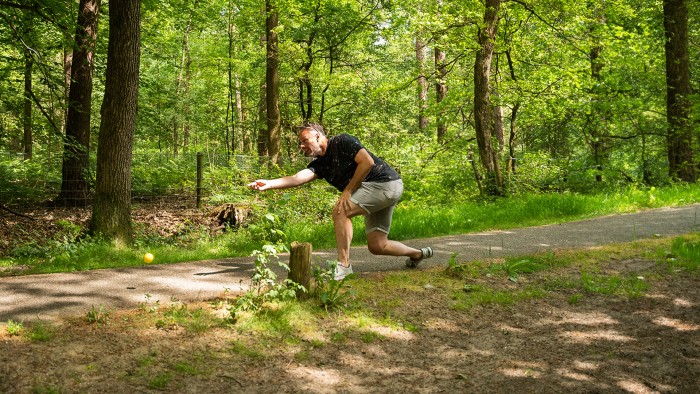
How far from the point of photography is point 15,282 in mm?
6035

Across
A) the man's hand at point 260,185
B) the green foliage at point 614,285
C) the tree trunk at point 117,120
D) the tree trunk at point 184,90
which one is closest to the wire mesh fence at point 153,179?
the tree trunk at point 117,120

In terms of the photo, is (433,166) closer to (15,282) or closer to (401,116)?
(401,116)

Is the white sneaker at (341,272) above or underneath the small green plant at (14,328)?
above

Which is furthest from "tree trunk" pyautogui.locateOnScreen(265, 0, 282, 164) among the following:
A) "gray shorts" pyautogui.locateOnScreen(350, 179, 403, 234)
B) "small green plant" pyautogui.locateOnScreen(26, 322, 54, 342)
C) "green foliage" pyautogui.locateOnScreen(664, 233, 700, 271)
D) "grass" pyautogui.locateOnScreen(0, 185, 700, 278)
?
"small green plant" pyautogui.locateOnScreen(26, 322, 54, 342)

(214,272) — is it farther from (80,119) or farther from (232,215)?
(80,119)

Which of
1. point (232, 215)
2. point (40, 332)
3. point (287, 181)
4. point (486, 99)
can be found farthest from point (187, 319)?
point (486, 99)

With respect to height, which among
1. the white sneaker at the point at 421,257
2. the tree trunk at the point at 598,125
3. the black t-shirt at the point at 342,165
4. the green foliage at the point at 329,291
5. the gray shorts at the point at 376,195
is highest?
the tree trunk at the point at 598,125

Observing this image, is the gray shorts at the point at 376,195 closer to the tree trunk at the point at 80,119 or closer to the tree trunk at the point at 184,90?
the tree trunk at the point at 80,119

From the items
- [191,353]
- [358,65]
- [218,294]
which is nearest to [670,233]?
[218,294]

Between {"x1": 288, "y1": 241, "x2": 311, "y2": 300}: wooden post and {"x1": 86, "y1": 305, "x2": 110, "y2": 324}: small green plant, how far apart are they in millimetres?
1686

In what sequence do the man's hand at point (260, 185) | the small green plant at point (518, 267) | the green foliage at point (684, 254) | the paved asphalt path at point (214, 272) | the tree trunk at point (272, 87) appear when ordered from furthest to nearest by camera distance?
the tree trunk at point (272, 87) → the green foliage at point (684, 254) → the small green plant at point (518, 267) → the man's hand at point (260, 185) → the paved asphalt path at point (214, 272)

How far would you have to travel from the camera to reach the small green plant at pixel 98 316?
4.71 meters

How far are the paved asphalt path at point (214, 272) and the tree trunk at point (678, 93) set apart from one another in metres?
5.46

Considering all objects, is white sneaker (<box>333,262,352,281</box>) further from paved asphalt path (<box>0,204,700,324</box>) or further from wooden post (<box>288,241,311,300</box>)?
paved asphalt path (<box>0,204,700,324</box>)
